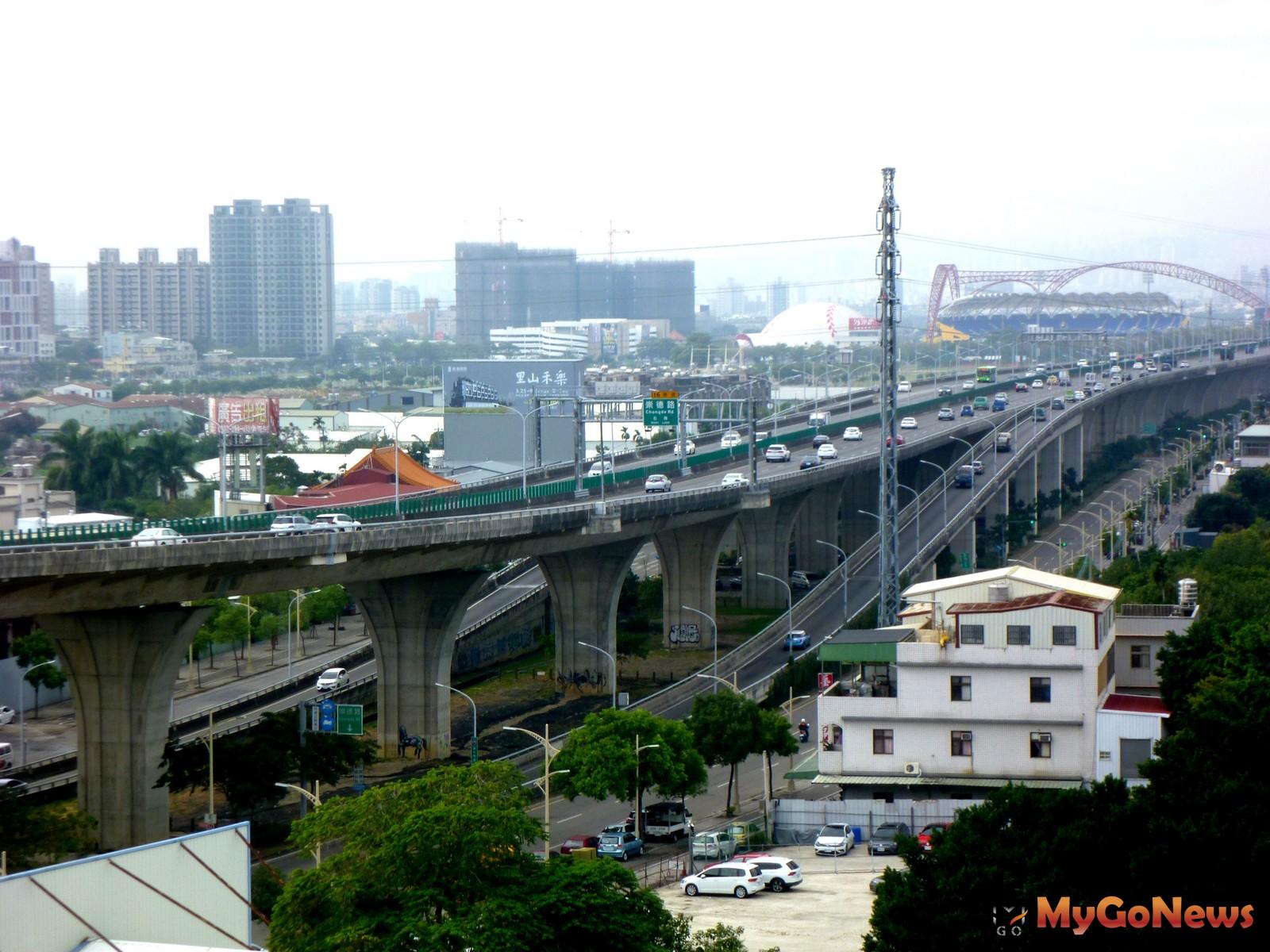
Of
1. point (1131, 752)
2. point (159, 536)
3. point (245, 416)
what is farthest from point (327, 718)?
point (245, 416)

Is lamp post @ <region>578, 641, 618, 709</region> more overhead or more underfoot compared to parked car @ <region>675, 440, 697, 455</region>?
more underfoot

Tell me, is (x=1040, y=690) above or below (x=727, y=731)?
above

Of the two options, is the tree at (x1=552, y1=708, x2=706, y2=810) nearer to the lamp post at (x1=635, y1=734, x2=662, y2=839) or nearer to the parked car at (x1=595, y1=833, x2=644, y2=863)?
the lamp post at (x1=635, y1=734, x2=662, y2=839)

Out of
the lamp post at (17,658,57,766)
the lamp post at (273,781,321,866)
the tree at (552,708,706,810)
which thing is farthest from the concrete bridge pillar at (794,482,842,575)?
the lamp post at (273,781,321,866)

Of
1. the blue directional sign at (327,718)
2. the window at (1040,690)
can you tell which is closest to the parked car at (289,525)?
the blue directional sign at (327,718)

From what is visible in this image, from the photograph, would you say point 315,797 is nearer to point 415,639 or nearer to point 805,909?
point 805,909

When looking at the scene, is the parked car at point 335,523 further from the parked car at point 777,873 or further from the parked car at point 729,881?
the parked car at point 777,873
